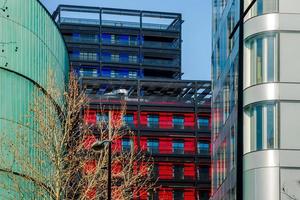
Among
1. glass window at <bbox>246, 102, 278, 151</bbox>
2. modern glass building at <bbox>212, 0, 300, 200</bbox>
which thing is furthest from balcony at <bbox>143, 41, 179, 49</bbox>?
glass window at <bbox>246, 102, 278, 151</bbox>

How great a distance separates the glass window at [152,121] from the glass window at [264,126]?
76.1 m

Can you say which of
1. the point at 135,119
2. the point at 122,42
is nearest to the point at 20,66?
the point at 135,119

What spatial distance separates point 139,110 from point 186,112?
20.4ft

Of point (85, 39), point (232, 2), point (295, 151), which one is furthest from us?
point (85, 39)

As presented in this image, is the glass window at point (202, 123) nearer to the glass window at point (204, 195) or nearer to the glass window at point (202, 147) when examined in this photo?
the glass window at point (202, 147)

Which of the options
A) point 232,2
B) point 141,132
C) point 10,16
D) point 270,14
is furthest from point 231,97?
point 141,132

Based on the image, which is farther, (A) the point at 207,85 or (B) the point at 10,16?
(A) the point at 207,85

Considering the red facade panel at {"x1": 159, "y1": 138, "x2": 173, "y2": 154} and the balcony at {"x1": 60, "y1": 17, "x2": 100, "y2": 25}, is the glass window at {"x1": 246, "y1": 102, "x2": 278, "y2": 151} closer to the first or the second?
the red facade panel at {"x1": 159, "y1": 138, "x2": 173, "y2": 154}

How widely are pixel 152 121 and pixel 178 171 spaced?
286 inches

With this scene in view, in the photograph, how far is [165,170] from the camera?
120000 millimetres

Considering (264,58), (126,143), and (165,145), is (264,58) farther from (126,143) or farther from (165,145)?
(165,145)

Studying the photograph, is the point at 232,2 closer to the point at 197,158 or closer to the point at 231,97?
the point at 231,97

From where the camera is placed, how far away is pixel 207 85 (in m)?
123

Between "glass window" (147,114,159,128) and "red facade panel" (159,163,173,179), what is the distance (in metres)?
5.04
